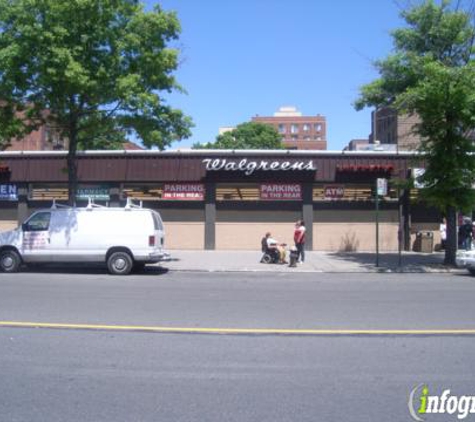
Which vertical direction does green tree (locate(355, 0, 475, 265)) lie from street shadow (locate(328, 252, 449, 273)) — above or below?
above

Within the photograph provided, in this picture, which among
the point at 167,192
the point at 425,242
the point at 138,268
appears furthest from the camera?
the point at 167,192

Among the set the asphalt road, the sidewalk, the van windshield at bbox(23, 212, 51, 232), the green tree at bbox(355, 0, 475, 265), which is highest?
the green tree at bbox(355, 0, 475, 265)

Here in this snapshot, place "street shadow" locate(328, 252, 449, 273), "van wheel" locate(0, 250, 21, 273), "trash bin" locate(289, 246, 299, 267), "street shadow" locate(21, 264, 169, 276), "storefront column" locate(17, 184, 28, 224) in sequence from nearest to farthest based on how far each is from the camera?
"van wheel" locate(0, 250, 21, 273)
"street shadow" locate(21, 264, 169, 276)
"trash bin" locate(289, 246, 299, 267)
"street shadow" locate(328, 252, 449, 273)
"storefront column" locate(17, 184, 28, 224)

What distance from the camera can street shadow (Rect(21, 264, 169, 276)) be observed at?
16125 millimetres

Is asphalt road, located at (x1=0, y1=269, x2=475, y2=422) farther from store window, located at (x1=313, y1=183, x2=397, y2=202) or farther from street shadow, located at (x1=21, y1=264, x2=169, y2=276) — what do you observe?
store window, located at (x1=313, y1=183, x2=397, y2=202)

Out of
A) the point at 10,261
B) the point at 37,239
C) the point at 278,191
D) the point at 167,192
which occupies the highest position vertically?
the point at 278,191

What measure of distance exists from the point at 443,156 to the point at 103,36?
469 inches

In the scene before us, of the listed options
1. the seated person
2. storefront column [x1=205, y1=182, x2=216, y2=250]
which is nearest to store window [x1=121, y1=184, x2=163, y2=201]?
storefront column [x1=205, y1=182, x2=216, y2=250]

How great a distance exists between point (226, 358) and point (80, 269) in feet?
39.3

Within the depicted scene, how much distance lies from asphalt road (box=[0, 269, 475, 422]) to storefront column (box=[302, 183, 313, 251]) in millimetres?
12492

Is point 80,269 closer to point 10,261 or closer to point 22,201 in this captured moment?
point 10,261

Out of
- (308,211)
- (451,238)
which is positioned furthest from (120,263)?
(451,238)

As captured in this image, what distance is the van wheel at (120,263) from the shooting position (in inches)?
604

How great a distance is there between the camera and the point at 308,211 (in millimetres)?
23859
